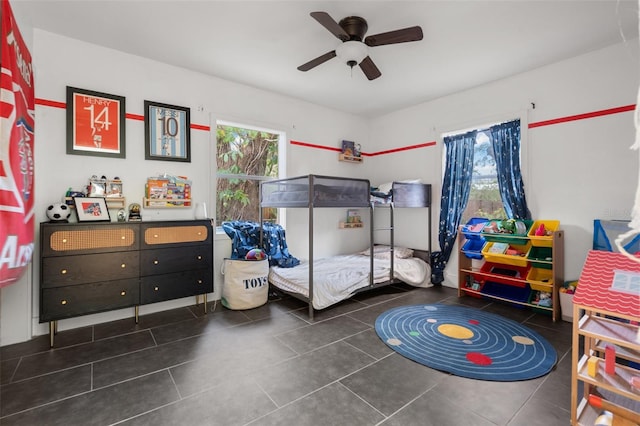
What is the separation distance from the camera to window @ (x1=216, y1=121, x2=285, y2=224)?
13.5ft

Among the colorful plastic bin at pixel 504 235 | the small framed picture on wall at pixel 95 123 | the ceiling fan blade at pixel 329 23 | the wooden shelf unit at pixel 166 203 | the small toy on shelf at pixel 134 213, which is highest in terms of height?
the ceiling fan blade at pixel 329 23

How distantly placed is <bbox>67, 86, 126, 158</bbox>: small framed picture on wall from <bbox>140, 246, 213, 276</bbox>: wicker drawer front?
3.66ft

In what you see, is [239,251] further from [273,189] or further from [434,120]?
[434,120]

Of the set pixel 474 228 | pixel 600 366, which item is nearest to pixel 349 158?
pixel 474 228

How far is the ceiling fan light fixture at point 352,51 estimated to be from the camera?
101 inches

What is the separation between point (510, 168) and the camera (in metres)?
3.82

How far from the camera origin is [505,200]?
3.89 metres

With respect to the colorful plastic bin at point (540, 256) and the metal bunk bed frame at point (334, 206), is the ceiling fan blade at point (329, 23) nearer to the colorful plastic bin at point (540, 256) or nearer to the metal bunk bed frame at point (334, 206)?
the metal bunk bed frame at point (334, 206)

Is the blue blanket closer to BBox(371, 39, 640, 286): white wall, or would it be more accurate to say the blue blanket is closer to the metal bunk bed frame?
the metal bunk bed frame


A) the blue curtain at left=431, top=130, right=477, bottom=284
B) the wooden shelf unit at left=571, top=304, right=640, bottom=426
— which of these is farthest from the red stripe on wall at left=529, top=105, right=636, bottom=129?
the wooden shelf unit at left=571, top=304, right=640, bottom=426

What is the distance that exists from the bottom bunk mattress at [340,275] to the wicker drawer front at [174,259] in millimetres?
909

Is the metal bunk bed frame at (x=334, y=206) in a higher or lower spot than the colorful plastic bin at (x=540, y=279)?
higher

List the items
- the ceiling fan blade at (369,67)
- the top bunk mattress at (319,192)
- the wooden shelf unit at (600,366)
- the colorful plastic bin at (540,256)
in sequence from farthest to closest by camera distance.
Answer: the colorful plastic bin at (540,256)
the top bunk mattress at (319,192)
the ceiling fan blade at (369,67)
the wooden shelf unit at (600,366)

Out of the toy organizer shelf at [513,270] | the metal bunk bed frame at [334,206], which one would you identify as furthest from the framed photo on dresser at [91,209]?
the toy organizer shelf at [513,270]
